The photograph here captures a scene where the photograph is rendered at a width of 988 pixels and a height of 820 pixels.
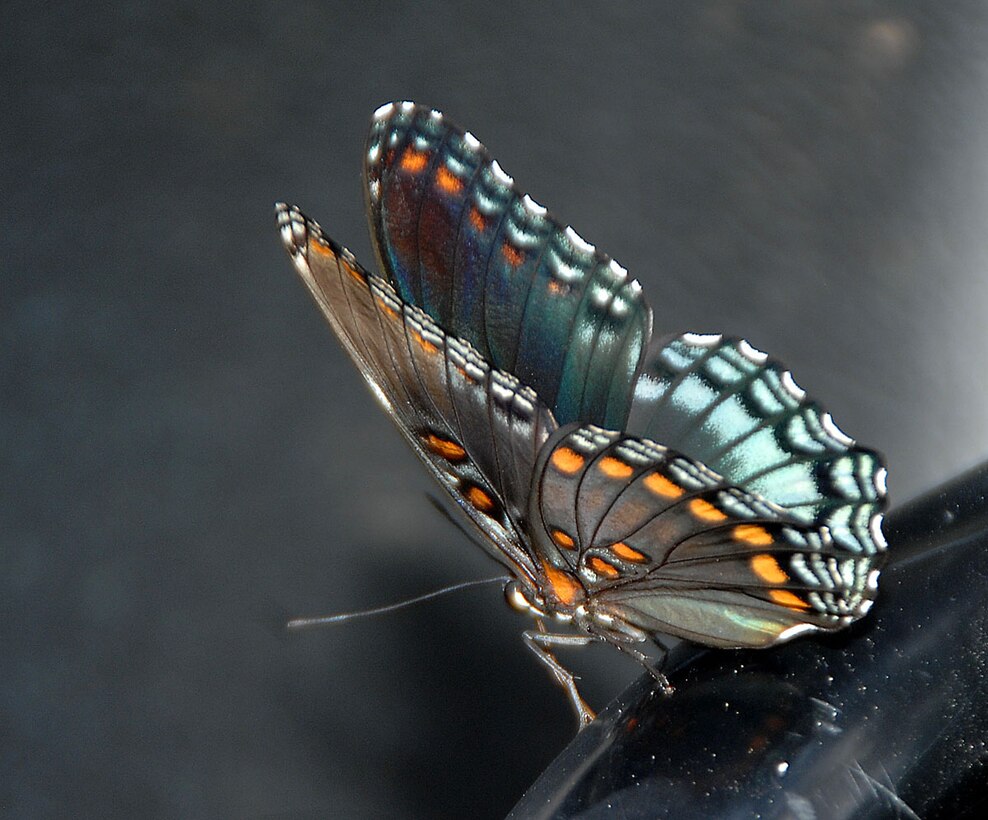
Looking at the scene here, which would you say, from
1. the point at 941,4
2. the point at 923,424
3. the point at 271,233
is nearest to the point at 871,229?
the point at 923,424

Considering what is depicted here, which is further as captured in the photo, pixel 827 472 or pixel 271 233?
pixel 271 233

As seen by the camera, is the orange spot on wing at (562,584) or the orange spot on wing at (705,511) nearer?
the orange spot on wing at (705,511)

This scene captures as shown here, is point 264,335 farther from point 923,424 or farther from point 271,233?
point 923,424

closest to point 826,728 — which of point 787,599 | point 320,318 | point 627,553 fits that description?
point 787,599

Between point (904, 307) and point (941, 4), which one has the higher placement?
point (941, 4)

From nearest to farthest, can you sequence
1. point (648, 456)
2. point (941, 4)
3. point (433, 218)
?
point (648, 456), point (433, 218), point (941, 4)

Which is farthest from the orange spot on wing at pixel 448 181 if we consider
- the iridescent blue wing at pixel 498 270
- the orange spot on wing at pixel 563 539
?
the orange spot on wing at pixel 563 539

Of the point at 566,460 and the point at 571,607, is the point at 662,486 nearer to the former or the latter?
the point at 566,460

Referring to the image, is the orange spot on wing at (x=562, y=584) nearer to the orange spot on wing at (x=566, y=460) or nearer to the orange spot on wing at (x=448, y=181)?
the orange spot on wing at (x=566, y=460)
